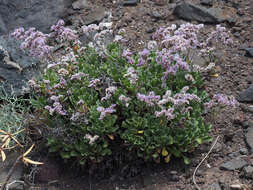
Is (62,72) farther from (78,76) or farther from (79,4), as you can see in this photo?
(79,4)

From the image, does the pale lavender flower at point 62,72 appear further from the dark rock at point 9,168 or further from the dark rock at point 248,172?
the dark rock at point 248,172

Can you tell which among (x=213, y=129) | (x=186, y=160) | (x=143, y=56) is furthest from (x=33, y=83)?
(x=213, y=129)

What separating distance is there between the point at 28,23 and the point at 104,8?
1369 millimetres

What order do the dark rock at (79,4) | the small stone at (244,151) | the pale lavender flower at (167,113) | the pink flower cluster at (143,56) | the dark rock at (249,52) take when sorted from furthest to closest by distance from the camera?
the dark rock at (79,4) < the dark rock at (249,52) < the pink flower cluster at (143,56) < the small stone at (244,151) < the pale lavender flower at (167,113)

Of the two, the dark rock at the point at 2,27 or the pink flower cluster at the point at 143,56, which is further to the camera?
the dark rock at the point at 2,27

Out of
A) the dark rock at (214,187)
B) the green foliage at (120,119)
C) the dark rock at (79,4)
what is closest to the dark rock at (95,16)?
the dark rock at (79,4)

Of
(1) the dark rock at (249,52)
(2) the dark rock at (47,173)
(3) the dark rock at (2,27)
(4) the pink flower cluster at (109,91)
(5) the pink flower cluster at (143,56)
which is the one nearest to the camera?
(4) the pink flower cluster at (109,91)

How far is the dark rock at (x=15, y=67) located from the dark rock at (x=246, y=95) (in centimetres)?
275

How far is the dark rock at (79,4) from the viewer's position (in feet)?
21.8

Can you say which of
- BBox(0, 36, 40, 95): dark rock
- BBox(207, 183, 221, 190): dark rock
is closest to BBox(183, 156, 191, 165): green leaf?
BBox(207, 183, 221, 190): dark rock

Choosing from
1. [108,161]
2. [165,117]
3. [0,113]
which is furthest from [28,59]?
[165,117]

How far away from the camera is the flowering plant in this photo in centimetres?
367

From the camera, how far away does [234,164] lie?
145 inches

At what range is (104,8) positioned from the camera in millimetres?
6484
